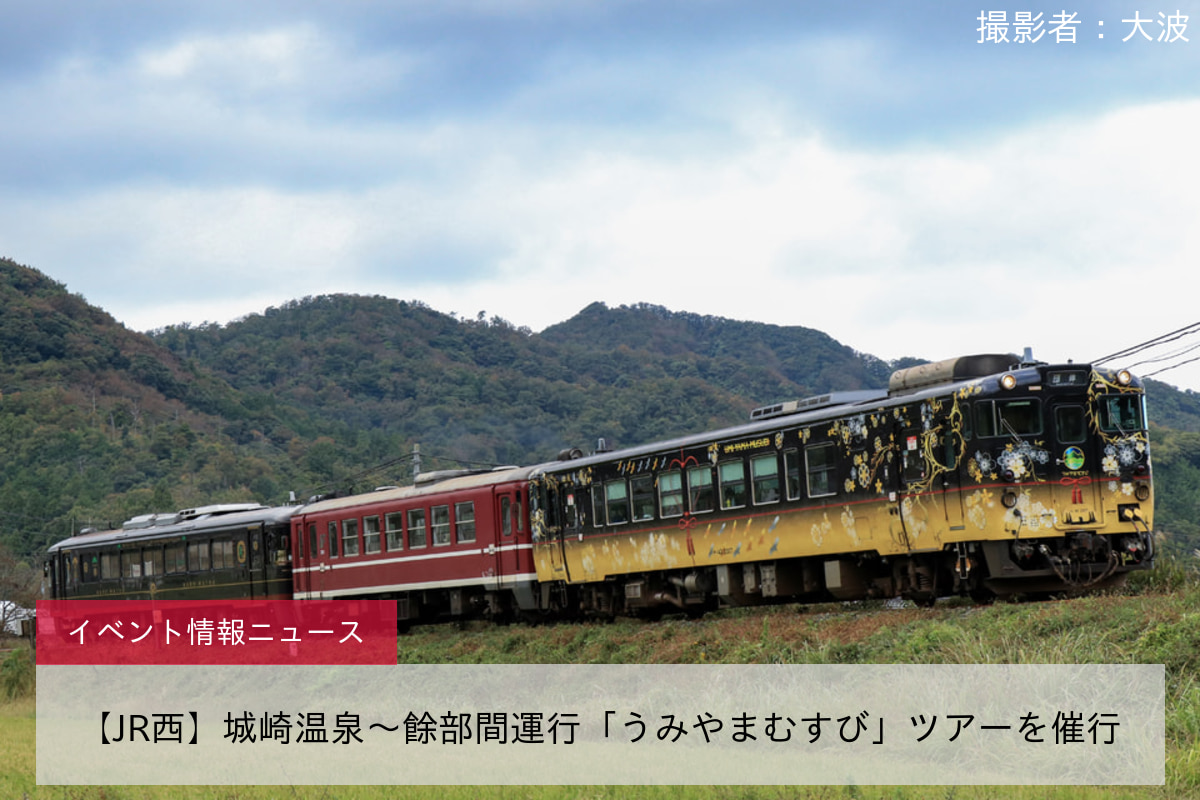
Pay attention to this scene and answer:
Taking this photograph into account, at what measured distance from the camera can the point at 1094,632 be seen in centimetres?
1317

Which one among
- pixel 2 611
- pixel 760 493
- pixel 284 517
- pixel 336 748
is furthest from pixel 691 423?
pixel 336 748

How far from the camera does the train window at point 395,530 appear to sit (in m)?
27.2

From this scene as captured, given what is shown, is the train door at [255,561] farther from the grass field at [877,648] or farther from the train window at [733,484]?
the train window at [733,484]

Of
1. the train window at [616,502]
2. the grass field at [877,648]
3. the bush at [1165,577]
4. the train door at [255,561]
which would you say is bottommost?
the grass field at [877,648]

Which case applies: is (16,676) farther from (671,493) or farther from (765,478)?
(765,478)

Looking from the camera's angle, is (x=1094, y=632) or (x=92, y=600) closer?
(x=1094, y=632)

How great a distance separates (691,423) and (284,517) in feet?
172

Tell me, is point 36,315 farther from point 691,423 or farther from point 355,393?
point 691,423

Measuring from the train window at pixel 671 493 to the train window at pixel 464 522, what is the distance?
17.6 ft

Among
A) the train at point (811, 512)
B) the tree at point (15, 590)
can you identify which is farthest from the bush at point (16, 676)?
the tree at point (15, 590)

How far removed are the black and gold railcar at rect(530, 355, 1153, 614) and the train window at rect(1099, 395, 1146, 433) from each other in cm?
2

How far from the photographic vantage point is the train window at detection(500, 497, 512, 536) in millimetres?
25000

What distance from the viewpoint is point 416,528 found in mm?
26906

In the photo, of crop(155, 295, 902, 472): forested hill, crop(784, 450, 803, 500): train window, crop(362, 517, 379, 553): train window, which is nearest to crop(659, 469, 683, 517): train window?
crop(784, 450, 803, 500): train window
